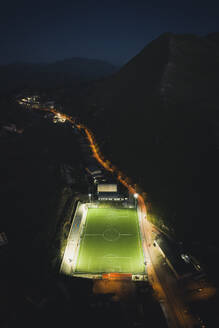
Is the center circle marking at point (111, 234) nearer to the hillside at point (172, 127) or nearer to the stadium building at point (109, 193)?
the stadium building at point (109, 193)

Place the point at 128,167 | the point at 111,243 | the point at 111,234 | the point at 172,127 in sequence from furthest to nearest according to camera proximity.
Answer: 1. the point at 128,167
2. the point at 172,127
3. the point at 111,234
4. the point at 111,243

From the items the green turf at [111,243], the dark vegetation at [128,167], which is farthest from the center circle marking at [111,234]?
the dark vegetation at [128,167]

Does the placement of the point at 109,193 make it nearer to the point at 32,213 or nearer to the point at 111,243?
the point at 111,243

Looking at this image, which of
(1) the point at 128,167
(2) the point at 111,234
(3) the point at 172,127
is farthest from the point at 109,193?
(3) the point at 172,127

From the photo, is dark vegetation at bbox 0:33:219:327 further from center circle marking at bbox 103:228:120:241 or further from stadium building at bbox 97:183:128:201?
center circle marking at bbox 103:228:120:241

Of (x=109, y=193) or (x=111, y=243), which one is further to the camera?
(x=109, y=193)

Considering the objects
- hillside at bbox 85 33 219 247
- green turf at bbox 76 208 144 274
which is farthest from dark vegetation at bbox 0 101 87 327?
hillside at bbox 85 33 219 247

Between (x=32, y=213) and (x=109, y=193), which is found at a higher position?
(x=109, y=193)

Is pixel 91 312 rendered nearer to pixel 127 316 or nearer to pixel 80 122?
pixel 127 316
